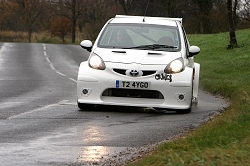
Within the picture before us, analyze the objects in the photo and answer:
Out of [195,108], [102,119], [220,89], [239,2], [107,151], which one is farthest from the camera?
[239,2]

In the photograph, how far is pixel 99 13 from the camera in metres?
77.6

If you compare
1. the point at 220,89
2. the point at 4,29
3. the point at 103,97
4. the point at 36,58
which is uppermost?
the point at 103,97

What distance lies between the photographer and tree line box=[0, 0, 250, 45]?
5689 cm

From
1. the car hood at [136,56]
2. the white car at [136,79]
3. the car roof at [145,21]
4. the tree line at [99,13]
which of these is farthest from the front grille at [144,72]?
the tree line at [99,13]

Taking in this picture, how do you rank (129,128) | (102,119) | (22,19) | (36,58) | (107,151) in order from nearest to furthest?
1. (107,151)
2. (129,128)
3. (102,119)
4. (36,58)
5. (22,19)

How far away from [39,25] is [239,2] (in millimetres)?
45166

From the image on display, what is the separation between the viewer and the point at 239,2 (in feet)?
179

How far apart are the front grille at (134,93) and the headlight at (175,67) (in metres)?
0.40

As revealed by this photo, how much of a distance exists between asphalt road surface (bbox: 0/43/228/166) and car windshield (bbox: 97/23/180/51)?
1.13 meters

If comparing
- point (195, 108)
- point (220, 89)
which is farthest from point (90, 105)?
point (220, 89)

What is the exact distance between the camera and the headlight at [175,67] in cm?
1084

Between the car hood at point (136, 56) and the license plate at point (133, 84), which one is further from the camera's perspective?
the car hood at point (136, 56)

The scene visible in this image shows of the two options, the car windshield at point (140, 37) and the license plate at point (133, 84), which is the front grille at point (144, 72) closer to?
the license plate at point (133, 84)

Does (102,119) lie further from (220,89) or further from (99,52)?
(220,89)
